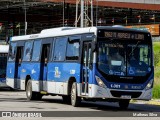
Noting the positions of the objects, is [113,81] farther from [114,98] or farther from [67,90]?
[67,90]

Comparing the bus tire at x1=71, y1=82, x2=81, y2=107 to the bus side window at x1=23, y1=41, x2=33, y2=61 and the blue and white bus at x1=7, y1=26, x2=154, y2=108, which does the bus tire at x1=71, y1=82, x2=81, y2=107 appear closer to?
the blue and white bus at x1=7, y1=26, x2=154, y2=108

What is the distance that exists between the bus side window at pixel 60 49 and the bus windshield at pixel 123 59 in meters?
3.17

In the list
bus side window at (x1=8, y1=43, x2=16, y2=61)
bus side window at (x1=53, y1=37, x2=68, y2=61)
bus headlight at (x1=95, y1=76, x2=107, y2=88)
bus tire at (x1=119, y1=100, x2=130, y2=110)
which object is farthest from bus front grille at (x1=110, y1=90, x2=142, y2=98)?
bus side window at (x1=8, y1=43, x2=16, y2=61)

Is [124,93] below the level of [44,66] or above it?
below

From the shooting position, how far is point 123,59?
19.8 m

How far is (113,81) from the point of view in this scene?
19.5 meters

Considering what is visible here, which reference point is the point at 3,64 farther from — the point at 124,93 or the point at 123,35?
the point at 124,93

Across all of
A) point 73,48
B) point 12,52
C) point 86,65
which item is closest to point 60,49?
point 73,48

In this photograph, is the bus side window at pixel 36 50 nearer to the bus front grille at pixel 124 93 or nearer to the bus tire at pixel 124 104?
the bus tire at pixel 124 104

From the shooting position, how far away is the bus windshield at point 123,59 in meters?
19.5

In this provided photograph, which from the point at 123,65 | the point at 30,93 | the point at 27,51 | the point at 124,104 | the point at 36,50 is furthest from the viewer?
the point at 27,51

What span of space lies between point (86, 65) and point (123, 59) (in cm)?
144

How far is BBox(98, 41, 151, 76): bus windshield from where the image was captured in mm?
19516

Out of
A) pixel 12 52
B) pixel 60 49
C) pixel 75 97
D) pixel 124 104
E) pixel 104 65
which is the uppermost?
pixel 60 49
